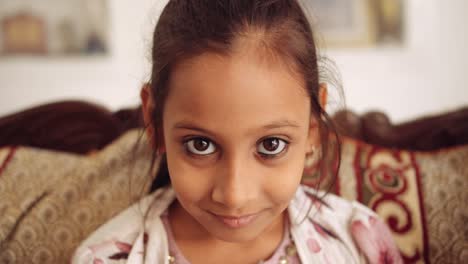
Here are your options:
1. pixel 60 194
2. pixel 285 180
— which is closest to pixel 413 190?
pixel 285 180

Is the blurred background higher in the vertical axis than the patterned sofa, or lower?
higher

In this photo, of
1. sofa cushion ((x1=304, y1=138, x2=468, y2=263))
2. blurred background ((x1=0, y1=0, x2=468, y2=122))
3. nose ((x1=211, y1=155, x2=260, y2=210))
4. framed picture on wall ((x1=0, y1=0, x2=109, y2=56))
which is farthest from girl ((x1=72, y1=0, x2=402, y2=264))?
framed picture on wall ((x1=0, y1=0, x2=109, y2=56))

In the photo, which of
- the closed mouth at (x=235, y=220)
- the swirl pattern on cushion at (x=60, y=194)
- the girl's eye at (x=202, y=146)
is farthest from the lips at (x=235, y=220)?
the swirl pattern on cushion at (x=60, y=194)

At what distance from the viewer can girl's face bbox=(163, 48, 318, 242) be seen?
24.6 inches

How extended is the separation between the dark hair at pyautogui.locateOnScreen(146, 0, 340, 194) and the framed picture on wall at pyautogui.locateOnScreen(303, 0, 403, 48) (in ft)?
3.81

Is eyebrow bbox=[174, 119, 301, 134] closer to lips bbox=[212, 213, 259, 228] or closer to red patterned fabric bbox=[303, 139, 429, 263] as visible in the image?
lips bbox=[212, 213, 259, 228]

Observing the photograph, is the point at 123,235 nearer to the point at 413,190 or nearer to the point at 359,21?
the point at 413,190

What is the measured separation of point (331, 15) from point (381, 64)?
0.35 meters

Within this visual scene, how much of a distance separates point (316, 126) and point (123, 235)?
1.52 ft

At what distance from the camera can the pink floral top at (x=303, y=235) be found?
0.79m

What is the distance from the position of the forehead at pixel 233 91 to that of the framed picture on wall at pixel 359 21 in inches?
50.4

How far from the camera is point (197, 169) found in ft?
2.24

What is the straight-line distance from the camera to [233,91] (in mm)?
617

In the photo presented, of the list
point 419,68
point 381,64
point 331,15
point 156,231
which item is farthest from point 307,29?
point 419,68
